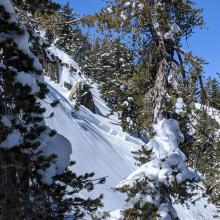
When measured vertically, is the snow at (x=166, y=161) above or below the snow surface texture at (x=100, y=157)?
below

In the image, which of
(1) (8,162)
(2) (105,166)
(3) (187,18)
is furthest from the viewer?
(2) (105,166)

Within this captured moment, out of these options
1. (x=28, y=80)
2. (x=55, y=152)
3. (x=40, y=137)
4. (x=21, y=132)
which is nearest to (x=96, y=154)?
(x=55, y=152)

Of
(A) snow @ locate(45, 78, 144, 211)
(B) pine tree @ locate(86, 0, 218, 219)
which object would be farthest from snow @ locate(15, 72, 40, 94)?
(A) snow @ locate(45, 78, 144, 211)

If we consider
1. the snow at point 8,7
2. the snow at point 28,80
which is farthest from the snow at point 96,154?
the snow at point 8,7

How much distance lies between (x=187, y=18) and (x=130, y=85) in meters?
1.78

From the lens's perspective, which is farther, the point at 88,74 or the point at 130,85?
the point at 88,74

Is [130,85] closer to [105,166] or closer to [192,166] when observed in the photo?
[192,166]

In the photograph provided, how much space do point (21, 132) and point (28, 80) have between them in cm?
64

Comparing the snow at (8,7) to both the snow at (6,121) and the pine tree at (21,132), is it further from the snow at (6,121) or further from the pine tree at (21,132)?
the snow at (6,121)

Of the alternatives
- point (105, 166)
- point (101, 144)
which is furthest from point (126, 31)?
point (101, 144)

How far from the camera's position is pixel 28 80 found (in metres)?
4.55

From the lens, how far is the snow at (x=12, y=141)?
169 inches

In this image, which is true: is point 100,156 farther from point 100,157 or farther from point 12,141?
point 12,141

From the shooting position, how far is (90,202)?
5633 mm
